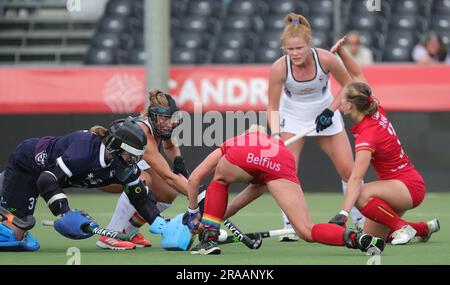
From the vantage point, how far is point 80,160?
8.56 meters

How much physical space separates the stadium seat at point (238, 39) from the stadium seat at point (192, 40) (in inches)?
9.0

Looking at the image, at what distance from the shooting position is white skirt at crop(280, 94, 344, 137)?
1012cm

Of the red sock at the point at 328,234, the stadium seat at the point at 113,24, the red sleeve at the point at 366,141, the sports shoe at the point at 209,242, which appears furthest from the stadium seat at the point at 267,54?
the red sock at the point at 328,234

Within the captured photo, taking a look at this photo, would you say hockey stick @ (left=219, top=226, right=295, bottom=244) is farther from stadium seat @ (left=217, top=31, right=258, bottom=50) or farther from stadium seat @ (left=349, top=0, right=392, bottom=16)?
stadium seat @ (left=349, top=0, right=392, bottom=16)

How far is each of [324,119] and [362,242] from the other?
2068 mm

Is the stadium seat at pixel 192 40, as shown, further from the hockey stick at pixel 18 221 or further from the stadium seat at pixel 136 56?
the hockey stick at pixel 18 221

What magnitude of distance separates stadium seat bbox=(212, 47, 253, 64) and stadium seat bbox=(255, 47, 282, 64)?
0.56ft

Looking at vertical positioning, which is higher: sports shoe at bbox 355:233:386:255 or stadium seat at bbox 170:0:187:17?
sports shoe at bbox 355:233:386:255

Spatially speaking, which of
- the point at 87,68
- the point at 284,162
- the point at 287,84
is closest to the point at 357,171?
the point at 284,162

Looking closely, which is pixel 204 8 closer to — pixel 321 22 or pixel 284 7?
pixel 284 7

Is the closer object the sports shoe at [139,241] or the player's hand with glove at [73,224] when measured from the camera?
the player's hand with glove at [73,224]

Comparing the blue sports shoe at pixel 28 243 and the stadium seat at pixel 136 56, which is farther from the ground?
the blue sports shoe at pixel 28 243

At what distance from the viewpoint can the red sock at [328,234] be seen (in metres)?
8.05

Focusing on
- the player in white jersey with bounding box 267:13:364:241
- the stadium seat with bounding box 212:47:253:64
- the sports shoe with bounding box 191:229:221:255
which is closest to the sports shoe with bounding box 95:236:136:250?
the sports shoe with bounding box 191:229:221:255
